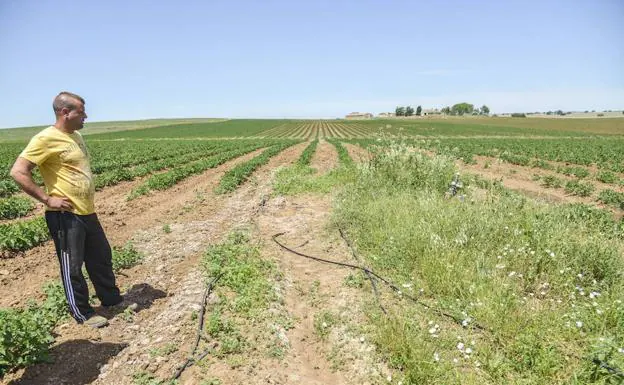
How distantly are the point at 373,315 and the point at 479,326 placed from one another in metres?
1.23

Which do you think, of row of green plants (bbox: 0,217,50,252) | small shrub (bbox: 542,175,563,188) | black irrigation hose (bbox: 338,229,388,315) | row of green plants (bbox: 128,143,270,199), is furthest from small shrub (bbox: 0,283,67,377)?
small shrub (bbox: 542,175,563,188)

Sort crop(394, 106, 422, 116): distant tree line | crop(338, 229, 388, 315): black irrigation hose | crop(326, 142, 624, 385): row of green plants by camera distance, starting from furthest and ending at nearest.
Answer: crop(394, 106, 422, 116): distant tree line → crop(338, 229, 388, 315): black irrigation hose → crop(326, 142, 624, 385): row of green plants

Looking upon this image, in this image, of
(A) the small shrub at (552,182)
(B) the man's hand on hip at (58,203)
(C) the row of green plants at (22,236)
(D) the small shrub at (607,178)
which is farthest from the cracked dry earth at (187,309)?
(D) the small shrub at (607,178)

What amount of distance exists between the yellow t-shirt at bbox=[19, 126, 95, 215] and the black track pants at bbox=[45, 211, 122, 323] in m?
0.17

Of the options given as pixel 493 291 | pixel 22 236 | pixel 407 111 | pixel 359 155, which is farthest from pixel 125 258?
pixel 407 111

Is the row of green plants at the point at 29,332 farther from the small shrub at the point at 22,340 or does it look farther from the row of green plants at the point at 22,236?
the row of green plants at the point at 22,236

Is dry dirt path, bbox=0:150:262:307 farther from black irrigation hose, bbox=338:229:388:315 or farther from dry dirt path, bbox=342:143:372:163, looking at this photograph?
dry dirt path, bbox=342:143:372:163

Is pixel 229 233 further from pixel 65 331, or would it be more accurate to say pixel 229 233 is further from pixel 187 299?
pixel 65 331

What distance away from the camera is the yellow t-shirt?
12.4 feet

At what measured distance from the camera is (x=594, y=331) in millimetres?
3834

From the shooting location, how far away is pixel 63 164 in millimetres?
3979

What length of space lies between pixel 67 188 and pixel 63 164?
27 cm

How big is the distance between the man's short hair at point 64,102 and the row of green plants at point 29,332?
226 cm

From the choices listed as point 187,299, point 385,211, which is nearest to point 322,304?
point 187,299
